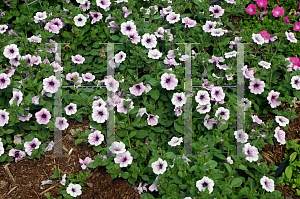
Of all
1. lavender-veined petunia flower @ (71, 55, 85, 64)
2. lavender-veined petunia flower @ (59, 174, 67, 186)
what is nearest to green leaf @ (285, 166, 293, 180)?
lavender-veined petunia flower @ (59, 174, 67, 186)

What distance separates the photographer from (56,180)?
3320 millimetres

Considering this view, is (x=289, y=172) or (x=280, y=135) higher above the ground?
(x=280, y=135)

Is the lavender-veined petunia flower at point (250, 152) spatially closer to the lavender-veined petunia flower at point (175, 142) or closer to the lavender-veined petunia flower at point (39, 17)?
the lavender-veined petunia flower at point (175, 142)

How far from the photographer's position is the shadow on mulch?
3.22 meters

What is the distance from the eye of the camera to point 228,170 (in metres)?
3.09

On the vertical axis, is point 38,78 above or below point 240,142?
above

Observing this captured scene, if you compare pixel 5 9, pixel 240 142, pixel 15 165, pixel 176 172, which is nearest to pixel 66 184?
pixel 15 165

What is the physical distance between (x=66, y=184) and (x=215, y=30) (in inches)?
123

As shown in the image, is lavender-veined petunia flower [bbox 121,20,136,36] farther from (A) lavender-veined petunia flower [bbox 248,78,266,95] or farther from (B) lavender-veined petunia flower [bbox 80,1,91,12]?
(A) lavender-veined petunia flower [bbox 248,78,266,95]

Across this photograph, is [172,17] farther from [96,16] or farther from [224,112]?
[224,112]

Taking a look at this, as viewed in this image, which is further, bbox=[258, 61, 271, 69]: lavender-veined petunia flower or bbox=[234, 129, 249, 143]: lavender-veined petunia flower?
bbox=[258, 61, 271, 69]: lavender-veined petunia flower

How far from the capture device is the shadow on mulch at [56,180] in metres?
3.22

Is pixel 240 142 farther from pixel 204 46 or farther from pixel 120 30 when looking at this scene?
pixel 120 30

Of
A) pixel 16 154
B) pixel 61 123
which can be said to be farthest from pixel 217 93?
pixel 16 154
